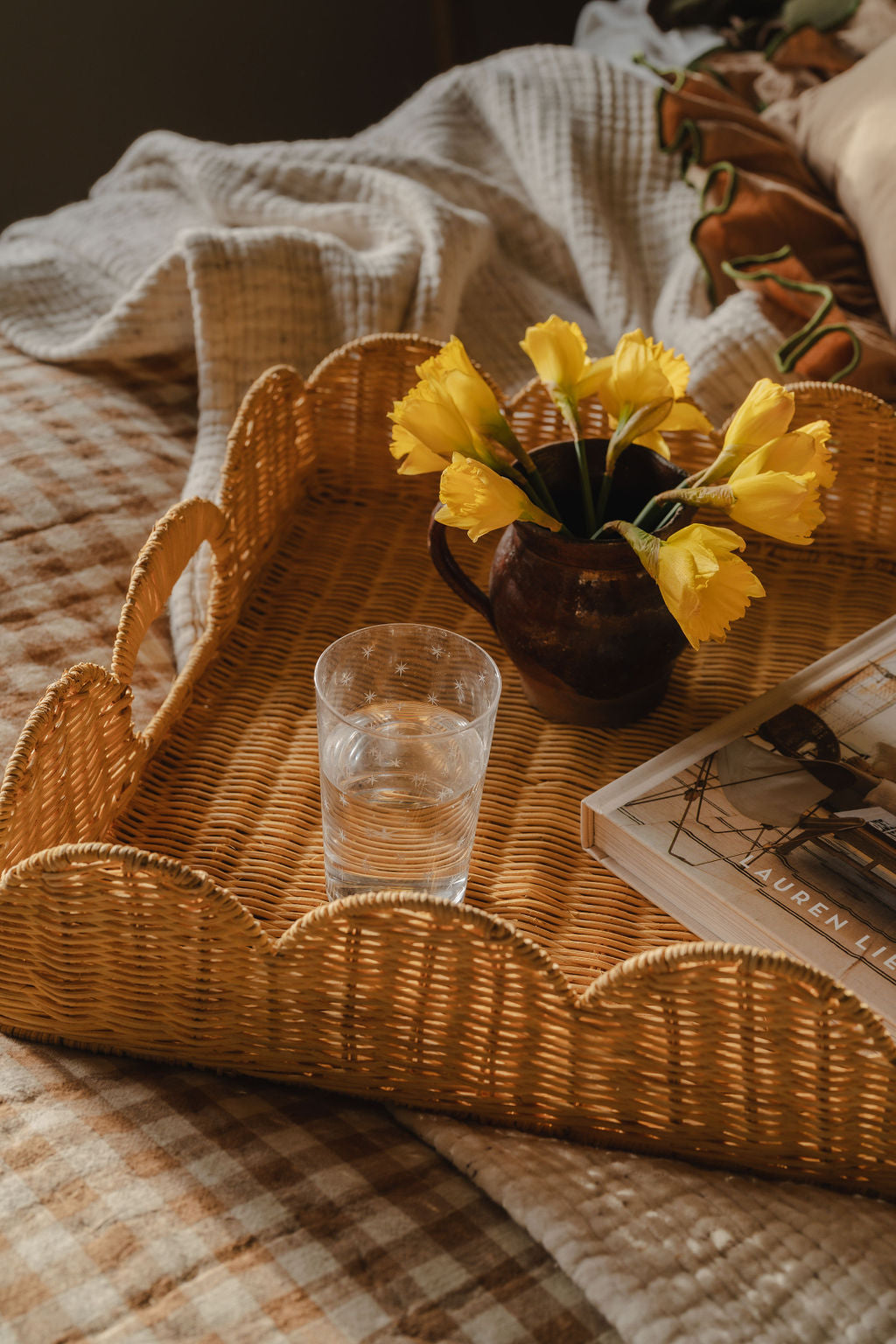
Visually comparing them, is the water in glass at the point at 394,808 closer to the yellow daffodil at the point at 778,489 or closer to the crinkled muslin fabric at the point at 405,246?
the yellow daffodil at the point at 778,489

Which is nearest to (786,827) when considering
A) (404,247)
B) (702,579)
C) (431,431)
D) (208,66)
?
(702,579)

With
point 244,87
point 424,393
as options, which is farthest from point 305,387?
point 244,87

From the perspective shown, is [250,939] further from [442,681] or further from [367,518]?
[367,518]

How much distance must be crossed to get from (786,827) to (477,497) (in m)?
0.20

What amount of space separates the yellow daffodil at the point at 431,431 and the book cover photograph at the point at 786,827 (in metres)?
0.17

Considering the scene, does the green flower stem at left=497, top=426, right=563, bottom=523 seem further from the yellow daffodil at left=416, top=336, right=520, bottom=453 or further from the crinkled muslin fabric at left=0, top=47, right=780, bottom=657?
the crinkled muslin fabric at left=0, top=47, right=780, bottom=657

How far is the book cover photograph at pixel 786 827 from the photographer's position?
0.47 m

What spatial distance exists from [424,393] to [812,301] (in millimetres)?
525

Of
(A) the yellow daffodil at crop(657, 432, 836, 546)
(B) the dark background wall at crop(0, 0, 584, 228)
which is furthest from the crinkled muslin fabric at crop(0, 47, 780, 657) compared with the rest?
(B) the dark background wall at crop(0, 0, 584, 228)

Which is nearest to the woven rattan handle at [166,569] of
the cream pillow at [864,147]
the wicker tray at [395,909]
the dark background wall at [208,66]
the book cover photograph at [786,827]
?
the wicker tray at [395,909]

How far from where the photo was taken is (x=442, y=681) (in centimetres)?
55

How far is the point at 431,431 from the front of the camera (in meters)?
0.53

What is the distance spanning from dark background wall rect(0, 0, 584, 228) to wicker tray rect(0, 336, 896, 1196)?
3.90 ft

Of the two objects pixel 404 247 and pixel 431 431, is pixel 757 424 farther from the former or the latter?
pixel 404 247
